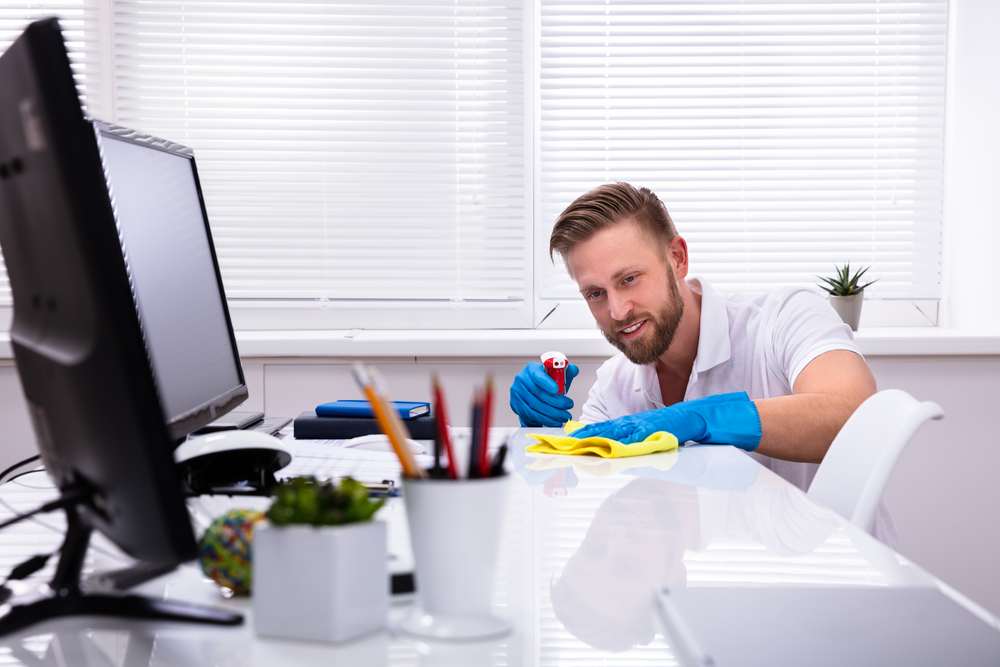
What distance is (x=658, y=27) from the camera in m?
2.28

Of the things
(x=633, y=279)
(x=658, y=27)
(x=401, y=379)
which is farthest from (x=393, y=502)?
(x=658, y=27)

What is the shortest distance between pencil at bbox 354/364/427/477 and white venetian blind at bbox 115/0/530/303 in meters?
1.87

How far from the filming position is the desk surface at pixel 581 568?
43cm

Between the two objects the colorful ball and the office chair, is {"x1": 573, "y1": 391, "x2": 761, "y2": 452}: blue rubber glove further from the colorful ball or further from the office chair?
the colorful ball

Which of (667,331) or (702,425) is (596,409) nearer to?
(667,331)

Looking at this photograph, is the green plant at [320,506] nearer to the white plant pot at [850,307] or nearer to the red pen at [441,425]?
the red pen at [441,425]

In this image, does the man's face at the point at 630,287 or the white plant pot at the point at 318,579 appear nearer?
the white plant pot at the point at 318,579

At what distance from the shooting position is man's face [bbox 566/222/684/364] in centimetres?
151

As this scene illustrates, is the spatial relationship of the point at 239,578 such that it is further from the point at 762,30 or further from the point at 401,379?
the point at 762,30

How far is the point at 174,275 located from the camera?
0.88 metres

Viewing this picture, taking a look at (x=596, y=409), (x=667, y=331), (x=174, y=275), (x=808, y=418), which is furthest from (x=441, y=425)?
(x=596, y=409)

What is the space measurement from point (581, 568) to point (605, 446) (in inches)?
19.7

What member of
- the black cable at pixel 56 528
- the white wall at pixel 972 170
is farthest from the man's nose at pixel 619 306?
the white wall at pixel 972 170

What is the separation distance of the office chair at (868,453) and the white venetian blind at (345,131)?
1.42m
